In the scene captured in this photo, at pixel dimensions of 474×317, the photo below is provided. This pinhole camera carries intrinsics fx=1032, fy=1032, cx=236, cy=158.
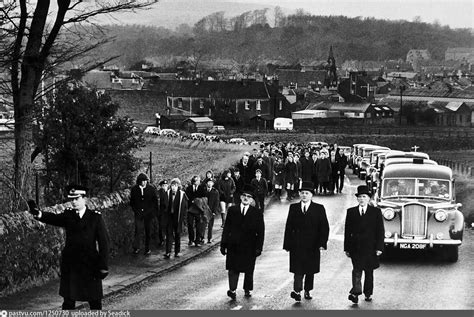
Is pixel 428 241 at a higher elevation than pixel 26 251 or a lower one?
lower

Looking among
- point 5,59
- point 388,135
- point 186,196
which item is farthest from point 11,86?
point 388,135

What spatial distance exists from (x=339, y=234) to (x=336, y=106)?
51863 millimetres

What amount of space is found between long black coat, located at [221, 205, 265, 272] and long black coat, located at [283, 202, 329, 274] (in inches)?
22.1

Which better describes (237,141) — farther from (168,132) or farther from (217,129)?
(168,132)

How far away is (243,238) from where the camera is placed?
14.9 meters

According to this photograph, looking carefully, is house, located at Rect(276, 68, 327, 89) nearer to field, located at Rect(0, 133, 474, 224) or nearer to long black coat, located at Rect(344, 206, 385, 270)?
field, located at Rect(0, 133, 474, 224)

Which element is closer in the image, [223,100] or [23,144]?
[23,144]

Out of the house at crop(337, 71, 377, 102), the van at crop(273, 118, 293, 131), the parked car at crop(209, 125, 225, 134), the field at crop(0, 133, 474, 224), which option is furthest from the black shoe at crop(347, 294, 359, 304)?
the house at crop(337, 71, 377, 102)

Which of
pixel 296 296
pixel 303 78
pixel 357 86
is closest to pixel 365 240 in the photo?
pixel 296 296

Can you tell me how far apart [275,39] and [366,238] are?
63.6 meters

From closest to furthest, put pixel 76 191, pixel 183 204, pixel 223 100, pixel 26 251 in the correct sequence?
1. pixel 76 191
2. pixel 26 251
3. pixel 183 204
4. pixel 223 100

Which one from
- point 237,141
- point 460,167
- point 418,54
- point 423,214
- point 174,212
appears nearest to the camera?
point 423,214

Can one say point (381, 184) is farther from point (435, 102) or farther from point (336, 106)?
point (336, 106)

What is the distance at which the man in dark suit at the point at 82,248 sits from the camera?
1259cm
